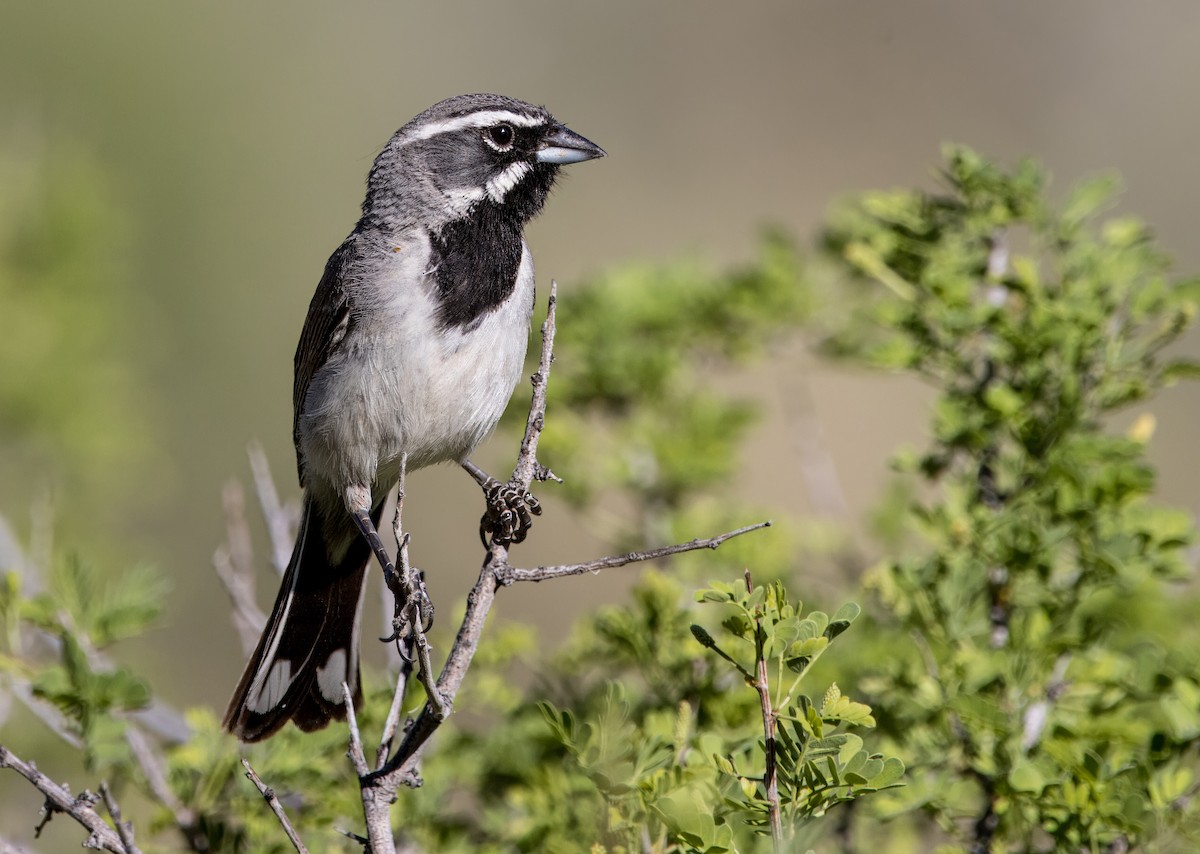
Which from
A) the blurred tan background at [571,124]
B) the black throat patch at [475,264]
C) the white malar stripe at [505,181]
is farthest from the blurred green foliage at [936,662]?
the blurred tan background at [571,124]

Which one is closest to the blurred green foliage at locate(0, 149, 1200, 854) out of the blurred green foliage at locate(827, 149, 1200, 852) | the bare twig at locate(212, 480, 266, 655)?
the blurred green foliage at locate(827, 149, 1200, 852)

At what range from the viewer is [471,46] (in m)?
11.6

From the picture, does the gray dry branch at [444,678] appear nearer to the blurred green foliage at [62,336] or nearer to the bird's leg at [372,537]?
the bird's leg at [372,537]

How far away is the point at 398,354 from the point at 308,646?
84 centimetres

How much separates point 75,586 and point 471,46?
924cm

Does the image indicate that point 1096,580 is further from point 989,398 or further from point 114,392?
point 114,392

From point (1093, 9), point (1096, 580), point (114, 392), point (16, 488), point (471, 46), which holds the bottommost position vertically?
point (1096, 580)

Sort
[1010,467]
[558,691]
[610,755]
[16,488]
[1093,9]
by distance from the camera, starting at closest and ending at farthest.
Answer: [610,755] → [1010,467] → [558,691] → [16,488] → [1093,9]

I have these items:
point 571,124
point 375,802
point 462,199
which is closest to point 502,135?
point 462,199

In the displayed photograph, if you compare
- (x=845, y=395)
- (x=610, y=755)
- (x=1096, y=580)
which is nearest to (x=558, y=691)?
(x=610, y=755)

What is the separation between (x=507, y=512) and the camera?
2.98 meters

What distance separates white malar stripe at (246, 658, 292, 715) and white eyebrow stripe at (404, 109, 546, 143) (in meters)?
1.64

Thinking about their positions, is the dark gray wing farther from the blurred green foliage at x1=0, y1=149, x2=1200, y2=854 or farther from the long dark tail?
the blurred green foliage at x1=0, y1=149, x2=1200, y2=854

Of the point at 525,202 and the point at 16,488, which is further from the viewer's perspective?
the point at 16,488
